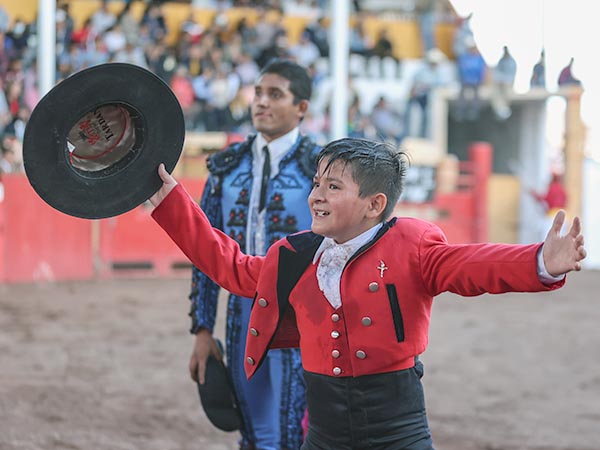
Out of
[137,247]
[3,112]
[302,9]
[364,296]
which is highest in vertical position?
[302,9]

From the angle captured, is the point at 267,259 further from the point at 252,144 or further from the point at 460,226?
the point at 460,226

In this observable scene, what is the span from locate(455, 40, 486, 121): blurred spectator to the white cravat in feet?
48.7

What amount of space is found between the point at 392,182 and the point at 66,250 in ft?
30.1

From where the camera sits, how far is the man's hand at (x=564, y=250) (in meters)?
2.07

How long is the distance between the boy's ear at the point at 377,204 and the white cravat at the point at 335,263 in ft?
0.17

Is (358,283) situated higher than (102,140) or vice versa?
(102,140)

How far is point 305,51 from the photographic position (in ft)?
50.8

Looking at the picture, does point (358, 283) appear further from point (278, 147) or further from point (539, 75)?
point (539, 75)

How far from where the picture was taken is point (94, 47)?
13.4 meters

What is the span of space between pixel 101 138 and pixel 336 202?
2.04ft

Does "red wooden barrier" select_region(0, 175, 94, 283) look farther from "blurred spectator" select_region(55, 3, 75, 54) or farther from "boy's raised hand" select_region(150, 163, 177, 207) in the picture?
"boy's raised hand" select_region(150, 163, 177, 207)

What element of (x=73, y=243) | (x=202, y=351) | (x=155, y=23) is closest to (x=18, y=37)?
(x=155, y=23)

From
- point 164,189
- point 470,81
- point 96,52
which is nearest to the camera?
point 164,189

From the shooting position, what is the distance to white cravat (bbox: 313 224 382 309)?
2.43 meters
